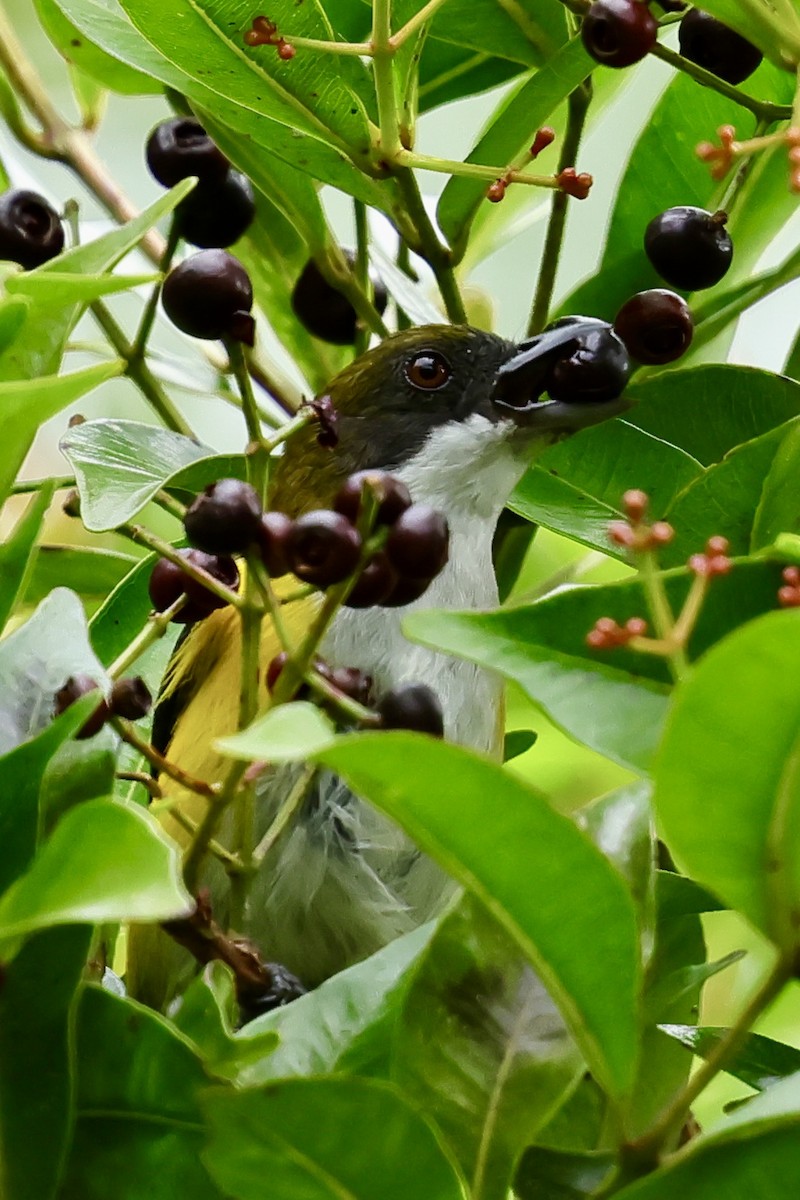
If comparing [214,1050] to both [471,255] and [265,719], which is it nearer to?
[265,719]

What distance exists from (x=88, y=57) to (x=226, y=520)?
1.22 metres

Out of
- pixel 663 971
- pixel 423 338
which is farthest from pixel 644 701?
pixel 423 338

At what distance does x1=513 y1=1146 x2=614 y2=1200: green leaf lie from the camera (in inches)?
40.0

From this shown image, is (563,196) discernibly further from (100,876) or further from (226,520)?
(100,876)

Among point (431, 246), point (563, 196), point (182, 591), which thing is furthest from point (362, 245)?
point (182, 591)

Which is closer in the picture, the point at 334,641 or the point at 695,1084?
the point at 695,1084

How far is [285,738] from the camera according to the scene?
2.27ft

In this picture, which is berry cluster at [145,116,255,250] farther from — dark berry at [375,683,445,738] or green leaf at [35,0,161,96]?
dark berry at [375,683,445,738]

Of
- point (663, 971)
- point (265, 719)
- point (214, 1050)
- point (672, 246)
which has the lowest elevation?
point (663, 971)

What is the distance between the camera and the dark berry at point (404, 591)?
103 centimetres

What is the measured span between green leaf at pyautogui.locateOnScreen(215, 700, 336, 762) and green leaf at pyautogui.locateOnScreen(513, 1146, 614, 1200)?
1.44 ft

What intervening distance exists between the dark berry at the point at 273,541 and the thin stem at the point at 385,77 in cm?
42

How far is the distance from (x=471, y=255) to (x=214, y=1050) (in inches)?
60.2

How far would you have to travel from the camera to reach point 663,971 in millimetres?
1361
